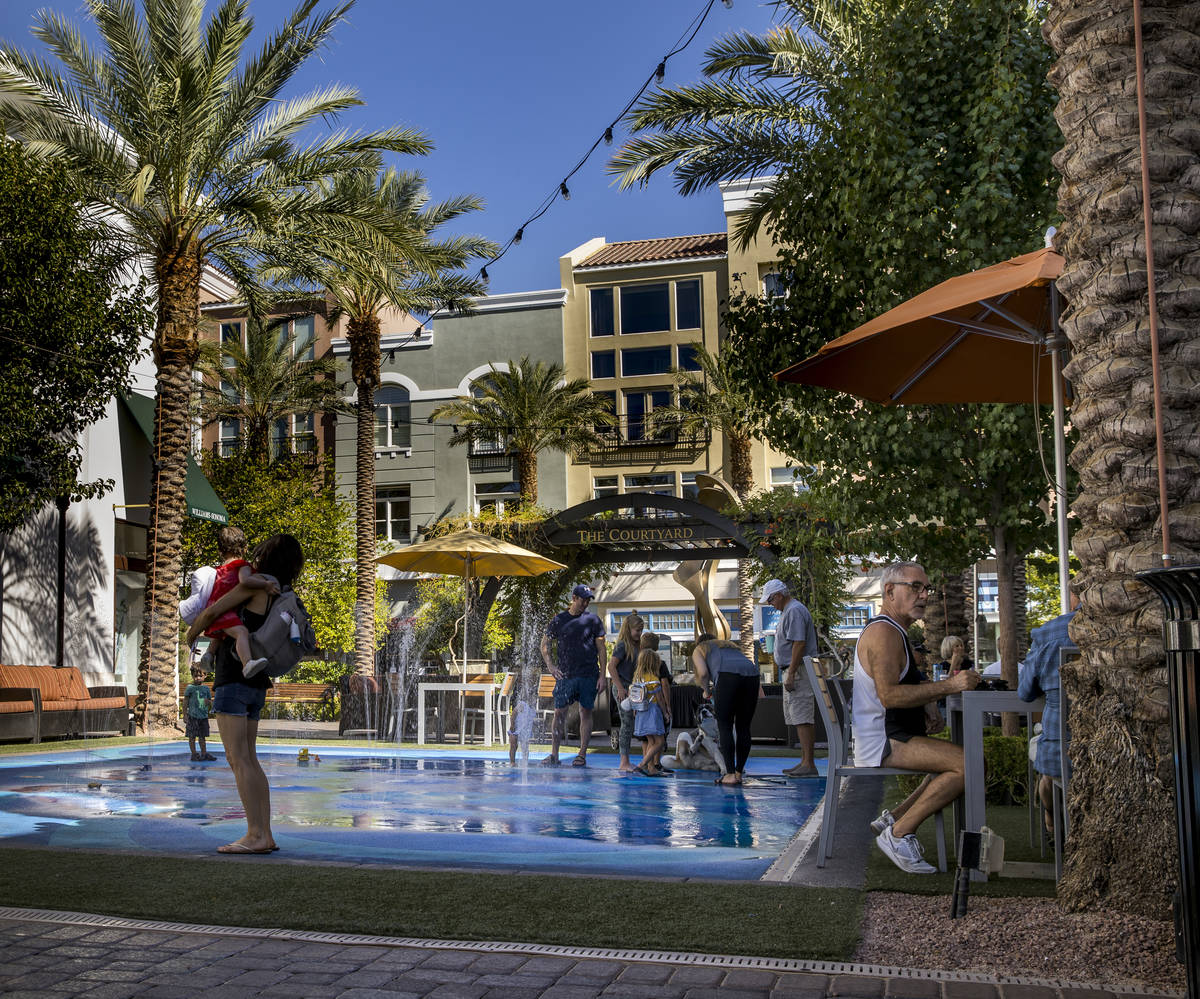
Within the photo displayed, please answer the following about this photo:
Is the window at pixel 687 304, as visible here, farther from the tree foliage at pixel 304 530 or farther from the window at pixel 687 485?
the tree foliage at pixel 304 530

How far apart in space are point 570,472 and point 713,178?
3000 centimetres

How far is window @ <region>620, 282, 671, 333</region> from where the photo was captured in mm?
45781

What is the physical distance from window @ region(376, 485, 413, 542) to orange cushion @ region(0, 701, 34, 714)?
105ft

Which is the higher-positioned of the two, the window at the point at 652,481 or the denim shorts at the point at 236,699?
the window at the point at 652,481

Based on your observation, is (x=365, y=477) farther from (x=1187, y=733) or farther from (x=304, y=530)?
(x=1187, y=733)

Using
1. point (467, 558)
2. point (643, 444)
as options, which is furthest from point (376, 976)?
point (643, 444)

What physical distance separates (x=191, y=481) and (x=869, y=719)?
1926 cm

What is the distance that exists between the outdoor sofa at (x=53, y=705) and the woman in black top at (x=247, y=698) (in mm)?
10858

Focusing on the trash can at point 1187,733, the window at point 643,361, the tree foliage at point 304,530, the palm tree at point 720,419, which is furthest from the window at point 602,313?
the trash can at point 1187,733

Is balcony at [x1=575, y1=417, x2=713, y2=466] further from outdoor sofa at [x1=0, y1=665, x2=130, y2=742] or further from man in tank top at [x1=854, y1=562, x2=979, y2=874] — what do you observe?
man in tank top at [x1=854, y1=562, x2=979, y2=874]

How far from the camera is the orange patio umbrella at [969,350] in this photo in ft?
19.5

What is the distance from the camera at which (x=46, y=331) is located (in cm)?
1633

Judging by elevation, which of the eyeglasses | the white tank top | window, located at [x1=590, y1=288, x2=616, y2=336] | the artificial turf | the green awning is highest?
window, located at [x1=590, y1=288, x2=616, y2=336]

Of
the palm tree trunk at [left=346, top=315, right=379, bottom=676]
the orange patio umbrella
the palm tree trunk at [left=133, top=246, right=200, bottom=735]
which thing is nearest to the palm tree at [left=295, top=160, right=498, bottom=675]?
the palm tree trunk at [left=346, top=315, right=379, bottom=676]
